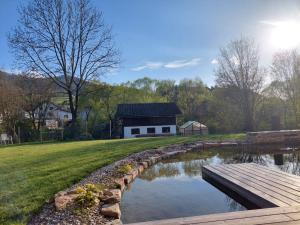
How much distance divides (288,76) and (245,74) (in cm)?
369

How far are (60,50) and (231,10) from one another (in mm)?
16212

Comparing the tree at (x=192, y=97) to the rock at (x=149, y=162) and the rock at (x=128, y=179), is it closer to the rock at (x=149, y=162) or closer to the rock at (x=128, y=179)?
the rock at (x=149, y=162)

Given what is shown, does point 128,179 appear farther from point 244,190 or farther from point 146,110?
point 146,110

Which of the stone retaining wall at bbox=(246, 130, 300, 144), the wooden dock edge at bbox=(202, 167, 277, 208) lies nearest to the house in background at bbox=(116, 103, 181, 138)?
the stone retaining wall at bbox=(246, 130, 300, 144)

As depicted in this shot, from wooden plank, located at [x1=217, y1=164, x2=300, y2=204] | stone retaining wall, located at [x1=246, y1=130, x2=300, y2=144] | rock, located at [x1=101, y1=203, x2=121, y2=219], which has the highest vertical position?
stone retaining wall, located at [x1=246, y1=130, x2=300, y2=144]

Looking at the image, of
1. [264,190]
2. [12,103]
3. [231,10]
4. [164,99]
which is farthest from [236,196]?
[164,99]

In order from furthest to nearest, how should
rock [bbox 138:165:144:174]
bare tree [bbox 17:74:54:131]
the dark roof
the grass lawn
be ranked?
1. the dark roof
2. bare tree [bbox 17:74:54:131]
3. rock [bbox 138:165:144:174]
4. the grass lawn

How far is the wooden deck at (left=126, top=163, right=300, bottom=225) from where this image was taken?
343 centimetres

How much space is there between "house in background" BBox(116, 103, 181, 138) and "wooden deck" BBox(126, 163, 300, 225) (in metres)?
23.5

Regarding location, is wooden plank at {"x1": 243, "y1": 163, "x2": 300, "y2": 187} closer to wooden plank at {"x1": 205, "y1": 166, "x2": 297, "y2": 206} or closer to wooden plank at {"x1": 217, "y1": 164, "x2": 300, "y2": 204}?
wooden plank at {"x1": 217, "y1": 164, "x2": 300, "y2": 204}

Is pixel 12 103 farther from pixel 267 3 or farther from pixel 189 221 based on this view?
pixel 189 221

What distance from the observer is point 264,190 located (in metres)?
4.71

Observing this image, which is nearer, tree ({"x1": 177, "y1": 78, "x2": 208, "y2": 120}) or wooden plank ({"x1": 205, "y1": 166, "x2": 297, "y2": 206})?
wooden plank ({"x1": 205, "y1": 166, "x2": 297, "y2": 206})

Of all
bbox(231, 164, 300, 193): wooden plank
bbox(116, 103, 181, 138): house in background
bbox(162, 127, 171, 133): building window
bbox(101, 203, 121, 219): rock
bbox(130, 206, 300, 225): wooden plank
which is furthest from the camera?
bbox(162, 127, 171, 133): building window
